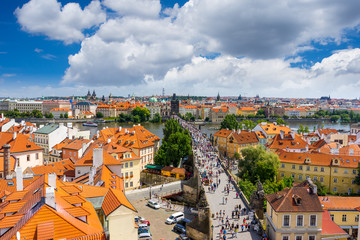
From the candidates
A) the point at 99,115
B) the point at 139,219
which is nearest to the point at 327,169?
the point at 139,219

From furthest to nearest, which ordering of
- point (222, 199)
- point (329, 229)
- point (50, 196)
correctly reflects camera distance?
1. point (222, 199)
2. point (329, 229)
3. point (50, 196)

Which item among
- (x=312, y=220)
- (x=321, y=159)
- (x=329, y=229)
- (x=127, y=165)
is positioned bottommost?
(x=329, y=229)

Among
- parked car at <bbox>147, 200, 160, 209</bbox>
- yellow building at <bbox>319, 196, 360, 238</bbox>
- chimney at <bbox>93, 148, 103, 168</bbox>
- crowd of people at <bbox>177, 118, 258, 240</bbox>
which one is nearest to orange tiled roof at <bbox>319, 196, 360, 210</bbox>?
yellow building at <bbox>319, 196, 360, 238</bbox>

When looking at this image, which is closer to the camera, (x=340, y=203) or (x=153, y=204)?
(x=340, y=203)

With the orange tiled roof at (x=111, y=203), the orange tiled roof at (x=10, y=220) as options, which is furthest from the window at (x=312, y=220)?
the orange tiled roof at (x=10, y=220)

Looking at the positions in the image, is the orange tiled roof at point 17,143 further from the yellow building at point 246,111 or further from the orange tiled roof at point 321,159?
the yellow building at point 246,111

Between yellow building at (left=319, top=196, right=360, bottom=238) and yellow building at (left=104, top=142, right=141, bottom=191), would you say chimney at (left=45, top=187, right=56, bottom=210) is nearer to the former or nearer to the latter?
yellow building at (left=104, top=142, right=141, bottom=191)

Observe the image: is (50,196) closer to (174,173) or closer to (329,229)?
(329,229)
